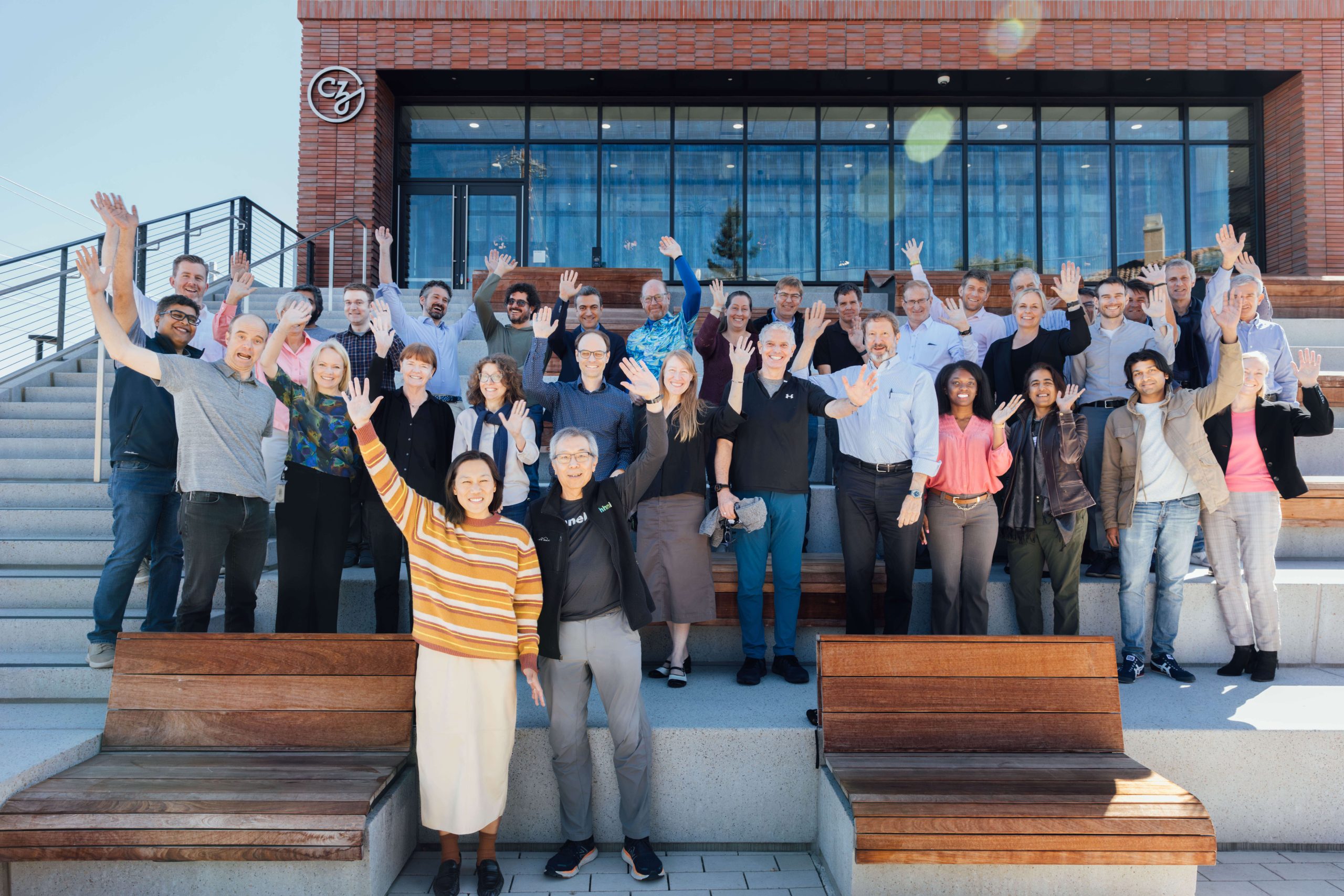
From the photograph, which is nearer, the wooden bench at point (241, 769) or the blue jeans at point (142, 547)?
the wooden bench at point (241, 769)

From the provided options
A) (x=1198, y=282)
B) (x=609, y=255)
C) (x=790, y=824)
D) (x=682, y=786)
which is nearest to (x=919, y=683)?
(x=790, y=824)

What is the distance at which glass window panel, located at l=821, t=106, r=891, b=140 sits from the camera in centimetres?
1517

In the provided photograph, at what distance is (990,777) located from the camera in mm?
3422

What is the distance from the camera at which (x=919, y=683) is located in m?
3.74

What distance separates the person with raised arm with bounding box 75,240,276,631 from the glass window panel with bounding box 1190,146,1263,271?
16364mm

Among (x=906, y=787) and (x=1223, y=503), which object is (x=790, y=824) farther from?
(x=1223, y=503)

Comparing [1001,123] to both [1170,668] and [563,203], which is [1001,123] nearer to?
[563,203]

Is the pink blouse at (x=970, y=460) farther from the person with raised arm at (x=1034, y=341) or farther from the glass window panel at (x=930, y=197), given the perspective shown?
the glass window panel at (x=930, y=197)

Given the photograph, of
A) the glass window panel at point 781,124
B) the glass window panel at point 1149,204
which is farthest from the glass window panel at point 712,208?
the glass window panel at point 1149,204

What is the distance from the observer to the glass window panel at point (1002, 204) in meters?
15.1

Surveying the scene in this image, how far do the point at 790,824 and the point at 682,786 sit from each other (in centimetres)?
55

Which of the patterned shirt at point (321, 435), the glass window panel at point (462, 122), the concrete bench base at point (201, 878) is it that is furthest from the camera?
the glass window panel at point (462, 122)

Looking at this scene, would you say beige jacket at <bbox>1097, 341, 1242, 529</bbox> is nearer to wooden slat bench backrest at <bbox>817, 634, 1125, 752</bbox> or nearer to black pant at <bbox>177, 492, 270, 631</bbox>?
wooden slat bench backrest at <bbox>817, 634, 1125, 752</bbox>

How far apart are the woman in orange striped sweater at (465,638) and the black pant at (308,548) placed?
0.96m
